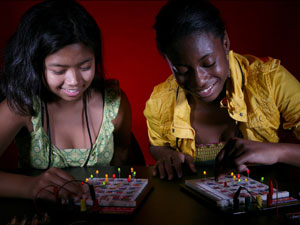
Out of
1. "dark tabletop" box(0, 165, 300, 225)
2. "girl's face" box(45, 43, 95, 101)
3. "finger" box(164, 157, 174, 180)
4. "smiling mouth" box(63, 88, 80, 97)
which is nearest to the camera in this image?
"dark tabletop" box(0, 165, 300, 225)

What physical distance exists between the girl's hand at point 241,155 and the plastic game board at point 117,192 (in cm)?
28

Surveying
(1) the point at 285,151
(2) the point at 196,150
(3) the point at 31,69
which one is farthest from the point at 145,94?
(1) the point at 285,151

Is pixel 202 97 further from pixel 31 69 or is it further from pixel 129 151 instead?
pixel 31 69

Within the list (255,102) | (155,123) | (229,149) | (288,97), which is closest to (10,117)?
(155,123)

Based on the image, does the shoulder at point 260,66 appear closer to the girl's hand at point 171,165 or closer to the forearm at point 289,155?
the forearm at point 289,155

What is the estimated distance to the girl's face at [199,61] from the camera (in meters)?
1.20

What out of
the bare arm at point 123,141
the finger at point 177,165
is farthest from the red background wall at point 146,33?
the finger at point 177,165

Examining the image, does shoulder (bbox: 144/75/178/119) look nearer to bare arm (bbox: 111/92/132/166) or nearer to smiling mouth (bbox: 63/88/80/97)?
bare arm (bbox: 111/92/132/166)

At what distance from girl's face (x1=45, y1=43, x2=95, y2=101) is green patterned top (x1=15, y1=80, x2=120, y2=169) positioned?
0.70 ft

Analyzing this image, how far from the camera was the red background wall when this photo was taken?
2.52 metres

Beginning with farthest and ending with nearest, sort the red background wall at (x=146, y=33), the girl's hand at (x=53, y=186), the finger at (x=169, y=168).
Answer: the red background wall at (x=146, y=33), the finger at (x=169, y=168), the girl's hand at (x=53, y=186)

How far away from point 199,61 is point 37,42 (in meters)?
0.68

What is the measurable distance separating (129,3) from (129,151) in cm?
151

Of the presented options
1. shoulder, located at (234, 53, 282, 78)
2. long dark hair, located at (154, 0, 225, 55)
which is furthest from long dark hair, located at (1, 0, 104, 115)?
shoulder, located at (234, 53, 282, 78)
